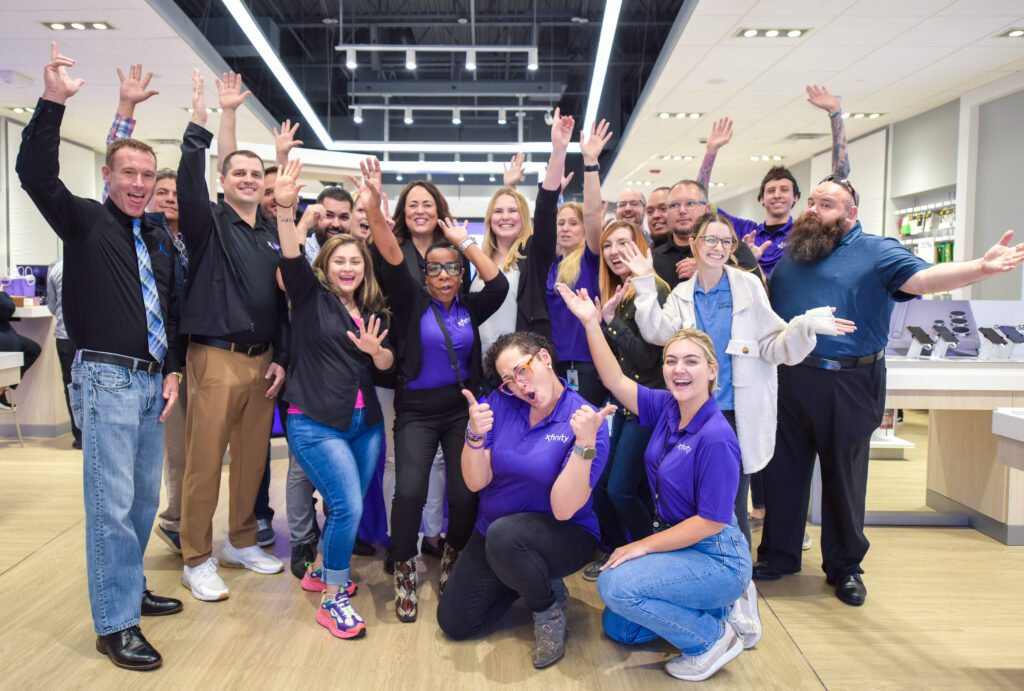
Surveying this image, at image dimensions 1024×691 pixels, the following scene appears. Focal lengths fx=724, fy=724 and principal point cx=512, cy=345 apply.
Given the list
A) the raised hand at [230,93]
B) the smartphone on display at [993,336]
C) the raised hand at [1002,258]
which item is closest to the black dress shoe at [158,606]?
the raised hand at [230,93]

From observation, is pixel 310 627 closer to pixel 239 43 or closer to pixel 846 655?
pixel 846 655

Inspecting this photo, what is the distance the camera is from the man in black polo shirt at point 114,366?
246cm

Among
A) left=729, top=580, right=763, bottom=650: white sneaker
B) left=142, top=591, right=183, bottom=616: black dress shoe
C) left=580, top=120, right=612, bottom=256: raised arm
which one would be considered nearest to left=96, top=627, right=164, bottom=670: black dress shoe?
left=142, top=591, right=183, bottom=616: black dress shoe

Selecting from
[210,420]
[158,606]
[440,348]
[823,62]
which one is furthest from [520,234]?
[823,62]

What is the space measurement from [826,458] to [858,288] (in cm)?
75

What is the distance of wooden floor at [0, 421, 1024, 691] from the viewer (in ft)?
8.10

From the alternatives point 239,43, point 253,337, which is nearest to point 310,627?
point 253,337

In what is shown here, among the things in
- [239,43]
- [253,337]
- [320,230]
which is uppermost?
[239,43]

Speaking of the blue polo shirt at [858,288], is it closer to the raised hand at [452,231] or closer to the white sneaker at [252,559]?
the raised hand at [452,231]

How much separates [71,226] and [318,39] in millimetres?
10032

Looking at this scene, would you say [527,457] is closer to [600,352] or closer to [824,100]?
[600,352]

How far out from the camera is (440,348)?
9.87ft

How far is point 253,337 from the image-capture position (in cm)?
305

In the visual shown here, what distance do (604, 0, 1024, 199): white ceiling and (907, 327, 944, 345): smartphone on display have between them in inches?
108
